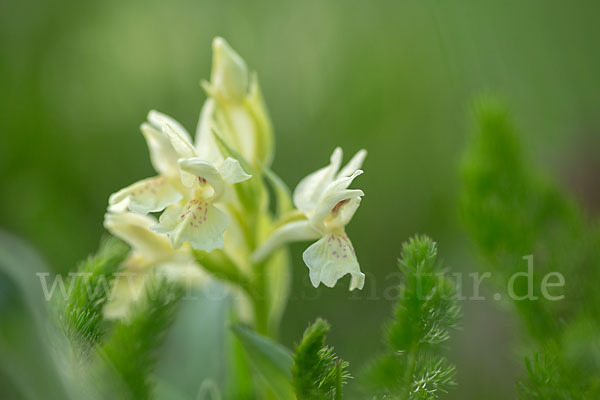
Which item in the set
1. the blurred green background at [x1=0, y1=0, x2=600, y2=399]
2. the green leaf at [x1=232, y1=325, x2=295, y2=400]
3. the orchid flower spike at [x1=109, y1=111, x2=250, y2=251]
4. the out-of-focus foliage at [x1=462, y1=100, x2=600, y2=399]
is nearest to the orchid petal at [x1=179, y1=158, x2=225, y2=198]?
the orchid flower spike at [x1=109, y1=111, x2=250, y2=251]

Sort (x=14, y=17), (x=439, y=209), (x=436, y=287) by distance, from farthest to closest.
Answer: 1. (x=14, y=17)
2. (x=439, y=209)
3. (x=436, y=287)

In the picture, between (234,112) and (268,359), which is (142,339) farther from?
(234,112)

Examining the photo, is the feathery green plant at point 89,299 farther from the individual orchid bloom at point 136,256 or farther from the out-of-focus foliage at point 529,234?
the out-of-focus foliage at point 529,234

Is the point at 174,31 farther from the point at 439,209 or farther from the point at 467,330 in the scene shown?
the point at 467,330

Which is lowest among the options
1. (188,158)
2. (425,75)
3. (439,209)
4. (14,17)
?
(439,209)

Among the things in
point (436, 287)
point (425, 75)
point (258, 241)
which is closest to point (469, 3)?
point (425, 75)

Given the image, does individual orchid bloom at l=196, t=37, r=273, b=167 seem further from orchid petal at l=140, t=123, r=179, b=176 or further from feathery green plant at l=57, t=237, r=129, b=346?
feathery green plant at l=57, t=237, r=129, b=346

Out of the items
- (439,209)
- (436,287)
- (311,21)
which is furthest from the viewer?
(311,21)
